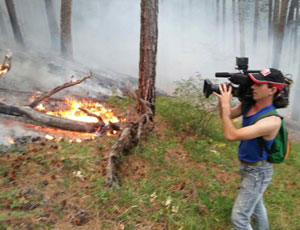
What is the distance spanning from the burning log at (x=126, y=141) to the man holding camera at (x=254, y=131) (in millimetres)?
2058

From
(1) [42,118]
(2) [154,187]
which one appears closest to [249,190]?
(2) [154,187]

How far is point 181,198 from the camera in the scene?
404 centimetres

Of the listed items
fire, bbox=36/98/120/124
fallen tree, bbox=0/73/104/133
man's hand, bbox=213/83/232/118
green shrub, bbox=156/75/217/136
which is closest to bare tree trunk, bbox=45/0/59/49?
fire, bbox=36/98/120/124

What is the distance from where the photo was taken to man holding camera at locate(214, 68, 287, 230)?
2.54 meters

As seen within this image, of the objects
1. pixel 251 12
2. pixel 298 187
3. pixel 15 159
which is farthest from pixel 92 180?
pixel 251 12

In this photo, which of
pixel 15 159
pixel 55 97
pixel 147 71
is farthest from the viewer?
pixel 55 97

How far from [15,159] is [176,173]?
9.73 ft

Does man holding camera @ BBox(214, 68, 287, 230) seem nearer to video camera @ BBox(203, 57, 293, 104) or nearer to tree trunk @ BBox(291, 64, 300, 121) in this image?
video camera @ BBox(203, 57, 293, 104)

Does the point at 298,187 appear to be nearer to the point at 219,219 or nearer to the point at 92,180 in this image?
the point at 219,219

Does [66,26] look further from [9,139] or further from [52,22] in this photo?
[9,139]

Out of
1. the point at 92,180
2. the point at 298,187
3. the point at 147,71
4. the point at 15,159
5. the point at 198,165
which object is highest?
the point at 147,71

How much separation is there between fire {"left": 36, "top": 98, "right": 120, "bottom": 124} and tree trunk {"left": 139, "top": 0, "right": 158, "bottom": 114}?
1.18 meters

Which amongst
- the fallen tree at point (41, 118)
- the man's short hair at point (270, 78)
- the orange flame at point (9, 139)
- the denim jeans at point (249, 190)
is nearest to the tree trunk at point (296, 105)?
the fallen tree at point (41, 118)

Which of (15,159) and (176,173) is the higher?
(15,159)
